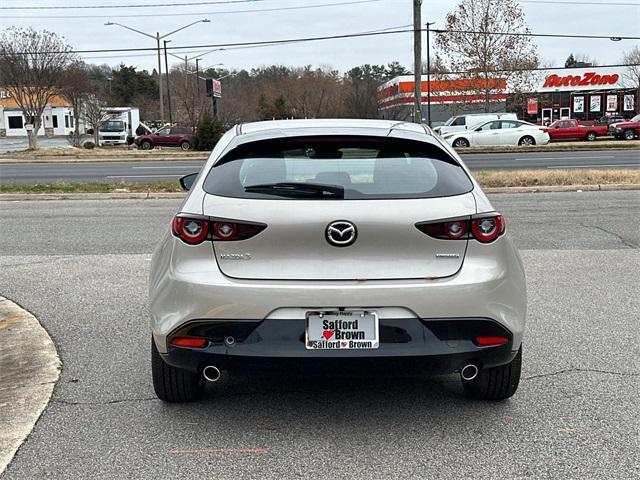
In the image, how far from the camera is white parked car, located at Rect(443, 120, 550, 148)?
3488cm

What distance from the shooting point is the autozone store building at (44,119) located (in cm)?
8512

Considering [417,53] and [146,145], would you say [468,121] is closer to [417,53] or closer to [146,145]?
[417,53]

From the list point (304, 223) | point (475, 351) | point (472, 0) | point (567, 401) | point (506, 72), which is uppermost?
point (472, 0)

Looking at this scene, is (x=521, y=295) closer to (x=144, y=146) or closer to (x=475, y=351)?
(x=475, y=351)

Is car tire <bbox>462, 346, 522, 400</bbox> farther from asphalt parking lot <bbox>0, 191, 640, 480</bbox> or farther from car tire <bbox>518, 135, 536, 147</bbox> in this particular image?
car tire <bbox>518, 135, 536, 147</bbox>

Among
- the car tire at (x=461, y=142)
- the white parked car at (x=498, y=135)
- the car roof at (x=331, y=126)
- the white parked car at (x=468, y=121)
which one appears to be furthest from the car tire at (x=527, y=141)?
the car roof at (x=331, y=126)

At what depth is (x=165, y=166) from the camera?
26797mm

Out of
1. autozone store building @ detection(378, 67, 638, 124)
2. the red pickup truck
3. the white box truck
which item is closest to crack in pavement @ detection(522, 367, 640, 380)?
the red pickup truck

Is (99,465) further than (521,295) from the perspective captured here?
No

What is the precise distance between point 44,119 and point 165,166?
6835 cm

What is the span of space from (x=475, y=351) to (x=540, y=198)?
36.9 feet

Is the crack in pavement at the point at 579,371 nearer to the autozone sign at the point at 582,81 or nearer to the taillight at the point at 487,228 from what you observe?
the taillight at the point at 487,228

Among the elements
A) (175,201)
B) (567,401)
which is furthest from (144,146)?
(567,401)

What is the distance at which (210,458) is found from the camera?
3637 mm
